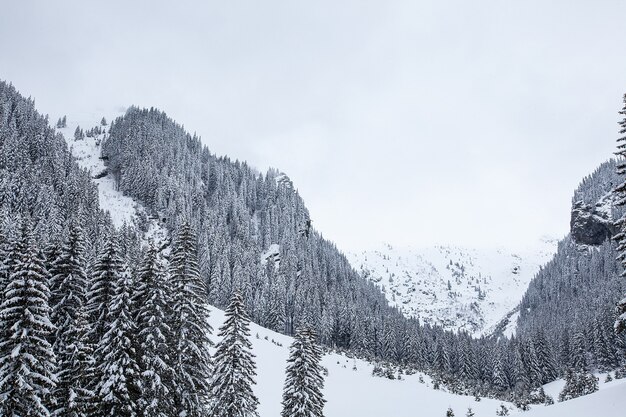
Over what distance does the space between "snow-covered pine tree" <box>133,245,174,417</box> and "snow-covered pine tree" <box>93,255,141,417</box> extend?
1.53 feet

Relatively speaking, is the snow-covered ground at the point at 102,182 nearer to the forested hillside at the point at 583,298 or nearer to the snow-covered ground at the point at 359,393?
the snow-covered ground at the point at 359,393

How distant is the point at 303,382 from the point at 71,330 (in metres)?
15.0

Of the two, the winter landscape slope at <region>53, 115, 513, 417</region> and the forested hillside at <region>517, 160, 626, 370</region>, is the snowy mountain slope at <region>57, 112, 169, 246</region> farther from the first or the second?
the forested hillside at <region>517, 160, 626, 370</region>

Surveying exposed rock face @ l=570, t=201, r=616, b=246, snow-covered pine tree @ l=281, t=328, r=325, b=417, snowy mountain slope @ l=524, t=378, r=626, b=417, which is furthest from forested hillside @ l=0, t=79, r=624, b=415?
snowy mountain slope @ l=524, t=378, r=626, b=417

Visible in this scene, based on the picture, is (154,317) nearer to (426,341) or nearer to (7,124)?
(426,341)

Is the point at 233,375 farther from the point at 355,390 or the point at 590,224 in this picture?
the point at 590,224

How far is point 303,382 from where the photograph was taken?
97.2ft

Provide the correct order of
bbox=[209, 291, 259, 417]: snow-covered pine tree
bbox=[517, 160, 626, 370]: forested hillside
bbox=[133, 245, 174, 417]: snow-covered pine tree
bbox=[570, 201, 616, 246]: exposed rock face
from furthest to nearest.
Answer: bbox=[570, 201, 616, 246]: exposed rock face, bbox=[517, 160, 626, 370]: forested hillside, bbox=[209, 291, 259, 417]: snow-covered pine tree, bbox=[133, 245, 174, 417]: snow-covered pine tree

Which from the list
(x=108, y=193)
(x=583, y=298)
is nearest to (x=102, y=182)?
(x=108, y=193)

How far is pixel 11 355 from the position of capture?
1881 centimetres

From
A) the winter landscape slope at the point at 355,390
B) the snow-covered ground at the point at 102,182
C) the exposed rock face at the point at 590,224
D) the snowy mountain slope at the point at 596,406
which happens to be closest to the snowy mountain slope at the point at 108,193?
the snow-covered ground at the point at 102,182

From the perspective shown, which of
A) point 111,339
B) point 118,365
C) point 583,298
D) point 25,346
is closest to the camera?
point 25,346

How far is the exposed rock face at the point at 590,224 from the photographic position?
182500 mm

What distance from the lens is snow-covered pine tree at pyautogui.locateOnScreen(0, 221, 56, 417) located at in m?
18.6
